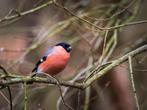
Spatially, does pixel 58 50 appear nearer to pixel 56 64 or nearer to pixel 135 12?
pixel 56 64

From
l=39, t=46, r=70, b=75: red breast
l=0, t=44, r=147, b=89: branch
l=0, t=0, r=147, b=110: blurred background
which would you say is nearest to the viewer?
l=0, t=44, r=147, b=89: branch

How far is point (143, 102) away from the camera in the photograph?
210 inches

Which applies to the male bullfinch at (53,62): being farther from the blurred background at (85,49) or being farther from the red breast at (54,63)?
the blurred background at (85,49)

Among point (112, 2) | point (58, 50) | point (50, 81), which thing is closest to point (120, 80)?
point (112, 2)

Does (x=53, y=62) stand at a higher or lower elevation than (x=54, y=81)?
higher

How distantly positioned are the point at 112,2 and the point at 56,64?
2257 mm

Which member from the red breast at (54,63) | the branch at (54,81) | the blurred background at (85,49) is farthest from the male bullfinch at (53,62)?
the blurred background at (85,49)

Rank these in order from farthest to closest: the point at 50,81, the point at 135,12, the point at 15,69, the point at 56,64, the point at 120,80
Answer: the point at 120,80
the point at 15,69
the point at 135,12
the point at 56,64
the point at 50,81

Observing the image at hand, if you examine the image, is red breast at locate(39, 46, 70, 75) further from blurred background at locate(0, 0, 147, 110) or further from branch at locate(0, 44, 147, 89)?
blurred background at locate(0, 0, 147, 110)

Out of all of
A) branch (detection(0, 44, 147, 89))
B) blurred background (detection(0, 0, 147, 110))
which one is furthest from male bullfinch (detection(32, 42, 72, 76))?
blurred background (detection(0, 0, 147, 110))

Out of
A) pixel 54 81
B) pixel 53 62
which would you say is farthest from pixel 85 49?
pixel 54 81

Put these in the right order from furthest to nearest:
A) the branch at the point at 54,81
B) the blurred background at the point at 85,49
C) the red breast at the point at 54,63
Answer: the blurred background at the point at 85,49 < the red breast at the point at 54,63 < the branch at the point at 54,81

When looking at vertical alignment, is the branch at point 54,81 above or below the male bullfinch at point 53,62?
below

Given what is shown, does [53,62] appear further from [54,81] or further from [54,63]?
[54,81]
